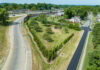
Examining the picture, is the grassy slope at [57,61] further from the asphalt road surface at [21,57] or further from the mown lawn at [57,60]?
the asphalt road surface at [21,57]

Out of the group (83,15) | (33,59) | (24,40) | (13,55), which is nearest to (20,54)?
(13,55)

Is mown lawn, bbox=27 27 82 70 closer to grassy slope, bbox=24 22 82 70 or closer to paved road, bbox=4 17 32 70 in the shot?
grassy slope, bbox=24 22 82 70

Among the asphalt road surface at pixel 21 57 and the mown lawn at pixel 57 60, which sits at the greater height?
the asphalt road surface at pixel 21 57

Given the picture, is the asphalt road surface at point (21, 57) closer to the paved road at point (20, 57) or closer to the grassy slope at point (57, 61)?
the paved road at point (20, 57)

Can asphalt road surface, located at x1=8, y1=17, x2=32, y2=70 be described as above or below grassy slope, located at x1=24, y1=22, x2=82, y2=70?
above

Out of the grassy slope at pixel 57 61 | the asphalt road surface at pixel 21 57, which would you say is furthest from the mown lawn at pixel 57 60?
the asphalt road surface at pixel 21 57

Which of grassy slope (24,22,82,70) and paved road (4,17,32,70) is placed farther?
grassy slope (24,22,82,70)

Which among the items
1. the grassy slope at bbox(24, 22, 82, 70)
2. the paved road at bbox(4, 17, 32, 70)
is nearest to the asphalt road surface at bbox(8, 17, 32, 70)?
the paved road at bbox(4, 17, 32, 70)

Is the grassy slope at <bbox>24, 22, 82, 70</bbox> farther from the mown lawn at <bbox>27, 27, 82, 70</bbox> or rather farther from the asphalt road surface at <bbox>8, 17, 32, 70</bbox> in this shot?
the asphalt road surface at <bbox>8, 17, 32, 70</bbox>

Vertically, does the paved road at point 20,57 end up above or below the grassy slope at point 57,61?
above

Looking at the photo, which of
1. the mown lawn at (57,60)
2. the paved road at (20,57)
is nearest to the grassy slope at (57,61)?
the mown lawn at (57,60)

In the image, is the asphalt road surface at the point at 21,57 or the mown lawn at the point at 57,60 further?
the mown lawn at the point at 57,60

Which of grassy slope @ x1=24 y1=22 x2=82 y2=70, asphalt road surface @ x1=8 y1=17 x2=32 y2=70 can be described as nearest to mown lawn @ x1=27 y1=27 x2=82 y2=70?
grassy slope @ x1=24 y1=22 x2=82 y2=70
